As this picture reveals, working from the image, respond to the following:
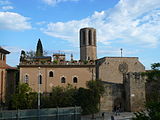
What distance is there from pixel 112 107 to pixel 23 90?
50.3 feet

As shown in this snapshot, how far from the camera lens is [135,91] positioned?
39438mm

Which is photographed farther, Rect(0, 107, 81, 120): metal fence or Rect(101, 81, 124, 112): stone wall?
Rect(101, 81, 124, 112): stone wall

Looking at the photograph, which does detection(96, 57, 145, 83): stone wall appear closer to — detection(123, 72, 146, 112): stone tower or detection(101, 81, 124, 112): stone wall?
detection(101, 81, 124, 112): stone wall

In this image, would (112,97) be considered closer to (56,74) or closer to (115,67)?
(115,67)

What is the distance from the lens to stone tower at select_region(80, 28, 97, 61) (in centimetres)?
6881

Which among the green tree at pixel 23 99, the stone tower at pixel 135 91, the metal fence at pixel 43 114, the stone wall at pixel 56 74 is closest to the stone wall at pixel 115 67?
the stone wall at pixel 56 74

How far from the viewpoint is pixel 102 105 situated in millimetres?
39844

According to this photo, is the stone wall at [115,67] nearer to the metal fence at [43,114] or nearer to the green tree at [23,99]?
the green tree at [23,99]

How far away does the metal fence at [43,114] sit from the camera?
21.0 metres

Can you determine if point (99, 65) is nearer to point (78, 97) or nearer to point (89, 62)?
point (89, 62)

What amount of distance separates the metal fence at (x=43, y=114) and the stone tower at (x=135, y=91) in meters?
17.0

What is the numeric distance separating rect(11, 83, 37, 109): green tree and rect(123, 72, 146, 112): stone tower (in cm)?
1569

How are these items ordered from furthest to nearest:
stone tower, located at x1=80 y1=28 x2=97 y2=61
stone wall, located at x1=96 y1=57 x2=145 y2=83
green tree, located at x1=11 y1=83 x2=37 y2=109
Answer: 1. stone tower, located at x1=80 y1=28 x2=97 y2=61
2. stone wall, located at x1=96 y1=57 x2=145 y2=83
3. green tree, located at x1=11 y1=83 x2=37 y2=109

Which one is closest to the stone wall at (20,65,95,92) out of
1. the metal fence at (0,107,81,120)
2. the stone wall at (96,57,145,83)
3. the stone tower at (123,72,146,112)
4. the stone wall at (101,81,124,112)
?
the stone wall at (101,81,124,112)
